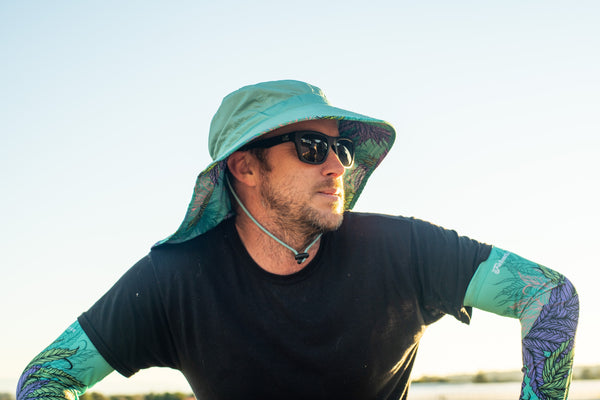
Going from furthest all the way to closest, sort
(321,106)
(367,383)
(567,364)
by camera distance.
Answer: (321,106) → (367,383) → (567,364)

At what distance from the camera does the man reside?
374cm

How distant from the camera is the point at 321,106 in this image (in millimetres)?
4180

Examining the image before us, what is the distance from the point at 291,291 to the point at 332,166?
2.77 ft

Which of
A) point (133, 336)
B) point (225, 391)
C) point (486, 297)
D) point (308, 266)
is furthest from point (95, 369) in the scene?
point (486, 297)

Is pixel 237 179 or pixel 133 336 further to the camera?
pixel 237 179

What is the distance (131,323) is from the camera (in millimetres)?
3898

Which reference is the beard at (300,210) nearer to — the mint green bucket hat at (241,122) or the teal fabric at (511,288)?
the mint green bucket hat at (241,122)

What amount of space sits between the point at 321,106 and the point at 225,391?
188cm

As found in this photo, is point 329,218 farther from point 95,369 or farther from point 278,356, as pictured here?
point 95,369

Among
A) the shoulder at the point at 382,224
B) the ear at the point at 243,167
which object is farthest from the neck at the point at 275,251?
the ear at the point at 243,167

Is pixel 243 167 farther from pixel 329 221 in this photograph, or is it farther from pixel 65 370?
pixel 65 370

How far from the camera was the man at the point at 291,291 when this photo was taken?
3736 millimetres

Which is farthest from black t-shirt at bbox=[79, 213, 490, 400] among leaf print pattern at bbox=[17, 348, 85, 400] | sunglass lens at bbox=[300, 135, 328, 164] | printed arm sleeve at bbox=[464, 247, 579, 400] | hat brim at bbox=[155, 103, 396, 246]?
sunglass lens at bbox=[300, 135, 328, 164]

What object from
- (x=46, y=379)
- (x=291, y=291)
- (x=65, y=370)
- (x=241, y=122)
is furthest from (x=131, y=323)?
(x=241, y=122)
